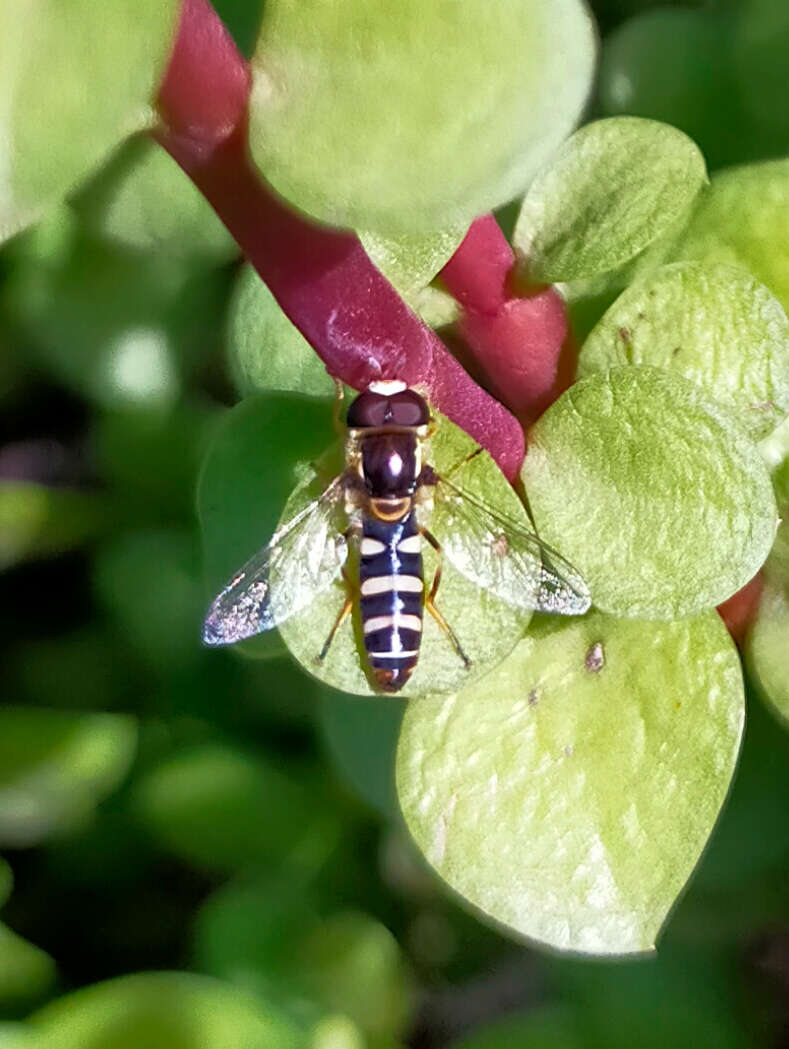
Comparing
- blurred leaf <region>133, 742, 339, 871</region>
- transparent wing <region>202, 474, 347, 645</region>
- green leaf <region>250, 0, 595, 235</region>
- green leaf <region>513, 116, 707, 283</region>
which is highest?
green leaf <region>250, 0, 595, 235</region>

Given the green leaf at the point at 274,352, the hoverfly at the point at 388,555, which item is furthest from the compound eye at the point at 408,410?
the green leaf at the point at 274,352

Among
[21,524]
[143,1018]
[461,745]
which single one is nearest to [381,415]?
[461,745]

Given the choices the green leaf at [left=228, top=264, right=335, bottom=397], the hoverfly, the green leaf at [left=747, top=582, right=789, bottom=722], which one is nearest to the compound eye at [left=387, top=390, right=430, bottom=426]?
the hoverfly

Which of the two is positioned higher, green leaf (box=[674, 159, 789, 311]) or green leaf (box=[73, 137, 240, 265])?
green leaf (box=[73, 137, 240, 265])

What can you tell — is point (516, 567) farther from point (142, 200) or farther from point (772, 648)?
point (142, 200)

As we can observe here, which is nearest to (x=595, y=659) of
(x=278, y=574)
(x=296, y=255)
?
(x=278, y=574)

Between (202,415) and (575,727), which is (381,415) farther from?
(202,415)

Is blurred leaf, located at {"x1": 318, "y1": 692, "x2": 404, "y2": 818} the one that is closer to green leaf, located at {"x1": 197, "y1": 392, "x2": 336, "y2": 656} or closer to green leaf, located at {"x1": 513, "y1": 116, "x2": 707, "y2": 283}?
green leaf, located at {"x1": 197, "y1": 392, "x2": 336, "y2": 656}
